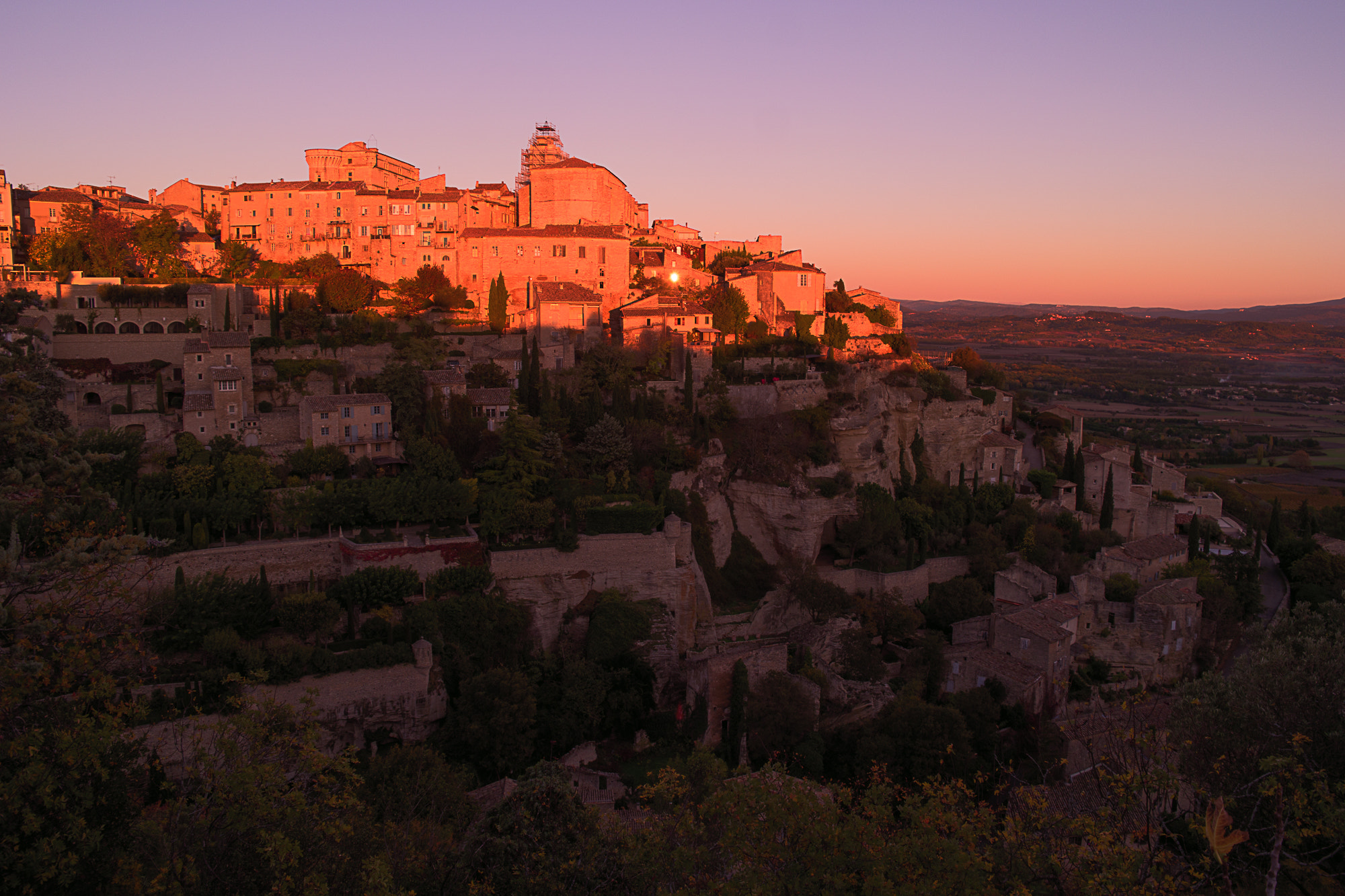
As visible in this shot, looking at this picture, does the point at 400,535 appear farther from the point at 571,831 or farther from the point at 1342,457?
the point at 1342,457

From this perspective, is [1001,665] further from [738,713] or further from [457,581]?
[457,581]

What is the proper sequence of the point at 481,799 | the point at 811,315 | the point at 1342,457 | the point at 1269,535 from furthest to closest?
1. the point at 1342,457
2. the point at 811,315
3. the point at 1269,535
4. the point at 481,799

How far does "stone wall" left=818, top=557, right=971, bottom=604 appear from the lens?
29.2 metres

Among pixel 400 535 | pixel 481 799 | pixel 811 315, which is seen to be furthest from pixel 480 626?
pixel 811 315

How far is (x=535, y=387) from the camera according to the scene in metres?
31.1

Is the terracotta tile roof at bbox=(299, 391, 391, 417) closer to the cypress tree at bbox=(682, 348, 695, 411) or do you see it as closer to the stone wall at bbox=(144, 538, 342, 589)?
the stone wall at bbox=(144, 538, 342, 589)

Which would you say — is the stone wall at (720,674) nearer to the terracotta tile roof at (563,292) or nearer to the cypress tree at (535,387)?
the cypress tree at (535,387)

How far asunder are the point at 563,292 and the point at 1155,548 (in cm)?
2543

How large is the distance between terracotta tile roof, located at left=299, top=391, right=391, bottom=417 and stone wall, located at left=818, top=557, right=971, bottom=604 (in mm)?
15396

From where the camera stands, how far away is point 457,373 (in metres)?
31.7

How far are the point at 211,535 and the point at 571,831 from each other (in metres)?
13.9

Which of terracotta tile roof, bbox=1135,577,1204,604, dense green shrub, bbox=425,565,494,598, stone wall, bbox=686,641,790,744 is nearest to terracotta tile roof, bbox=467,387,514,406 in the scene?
dense green shrub, bbox=425,565,494,598

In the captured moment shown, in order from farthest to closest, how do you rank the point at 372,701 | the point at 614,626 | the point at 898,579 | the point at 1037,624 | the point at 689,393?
the point at 689,393, the point at 898,579, the point at 1037,624, the point at 614,626, the point at 372,701

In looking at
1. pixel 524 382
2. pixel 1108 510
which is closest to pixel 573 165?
pixel 524 382
